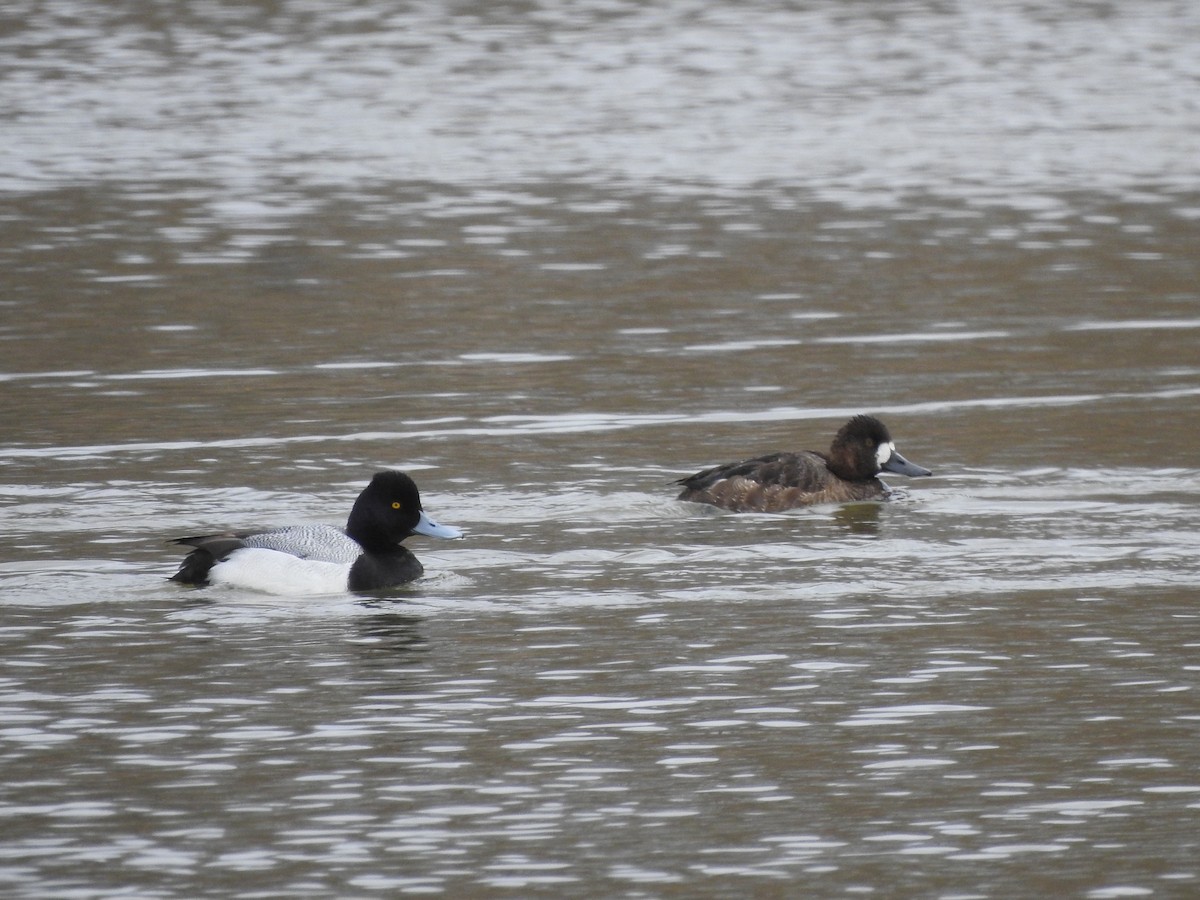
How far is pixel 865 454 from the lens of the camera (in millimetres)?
15570

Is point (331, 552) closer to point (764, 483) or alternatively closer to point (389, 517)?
point (389, 517)

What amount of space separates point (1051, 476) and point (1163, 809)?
6.65m

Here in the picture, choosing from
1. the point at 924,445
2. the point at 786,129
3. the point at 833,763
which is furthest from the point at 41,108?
the point at 833,763

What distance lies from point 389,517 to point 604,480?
8.22ft

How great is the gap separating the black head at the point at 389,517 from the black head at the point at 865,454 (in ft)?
10.6

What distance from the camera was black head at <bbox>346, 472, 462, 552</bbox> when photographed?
1338cm

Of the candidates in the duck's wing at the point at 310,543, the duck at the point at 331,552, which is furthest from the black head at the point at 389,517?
the duck's wing at the point at 310,543

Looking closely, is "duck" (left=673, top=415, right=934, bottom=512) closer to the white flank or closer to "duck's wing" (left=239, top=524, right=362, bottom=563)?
"duck's wing" (left=239, top=524, right=362, bottom=563)

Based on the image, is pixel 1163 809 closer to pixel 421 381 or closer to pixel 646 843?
pixel 646 843

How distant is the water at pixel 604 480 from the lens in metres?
9.15

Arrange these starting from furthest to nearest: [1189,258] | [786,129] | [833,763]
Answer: [786,129] → [1189,258] → [833,763]

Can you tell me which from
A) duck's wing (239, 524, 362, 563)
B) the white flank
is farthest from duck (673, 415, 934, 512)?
the white flank

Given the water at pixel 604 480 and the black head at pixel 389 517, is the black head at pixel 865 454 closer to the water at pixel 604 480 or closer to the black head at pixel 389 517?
the water at pixel 604 480

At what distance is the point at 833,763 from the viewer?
9.79 metres
